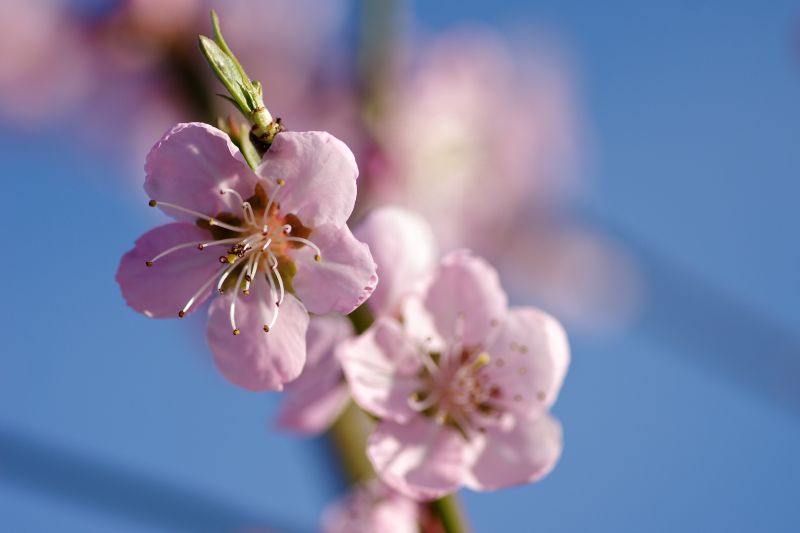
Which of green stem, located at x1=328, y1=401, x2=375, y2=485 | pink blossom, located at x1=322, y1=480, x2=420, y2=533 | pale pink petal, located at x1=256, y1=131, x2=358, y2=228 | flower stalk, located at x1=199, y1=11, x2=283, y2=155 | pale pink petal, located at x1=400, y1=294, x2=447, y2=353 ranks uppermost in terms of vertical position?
flower stalk, located at x1=199, y1=11, x2=283, y2=155

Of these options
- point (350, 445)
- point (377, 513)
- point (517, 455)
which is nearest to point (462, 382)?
point (517, 455)

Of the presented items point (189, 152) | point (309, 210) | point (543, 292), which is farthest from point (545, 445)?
point (543, 292)

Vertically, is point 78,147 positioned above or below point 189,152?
below

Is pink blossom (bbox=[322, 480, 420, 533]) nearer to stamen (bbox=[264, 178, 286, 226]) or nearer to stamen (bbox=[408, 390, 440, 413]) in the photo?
stamen (bbox=[408, 390, 440, 413])

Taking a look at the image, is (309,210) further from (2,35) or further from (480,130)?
(480,130)

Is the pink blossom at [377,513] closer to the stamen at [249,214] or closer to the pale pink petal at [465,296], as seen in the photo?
the pale pink petal at [465,296]

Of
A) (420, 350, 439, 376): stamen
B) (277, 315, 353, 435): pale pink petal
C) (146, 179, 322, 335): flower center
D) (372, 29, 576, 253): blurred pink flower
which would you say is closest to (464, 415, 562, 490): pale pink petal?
(420, 350, 439, 376): stamen
